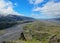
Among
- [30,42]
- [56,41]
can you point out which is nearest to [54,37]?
[56,41]

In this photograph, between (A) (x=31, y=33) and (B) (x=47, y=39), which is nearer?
(B) (x=47, y=39)

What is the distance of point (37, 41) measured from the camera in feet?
90.3

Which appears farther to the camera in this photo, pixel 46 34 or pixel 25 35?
pixel 25 35

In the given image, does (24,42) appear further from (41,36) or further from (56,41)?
(56,41)

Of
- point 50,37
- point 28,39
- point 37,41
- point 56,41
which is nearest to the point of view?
point 56,41

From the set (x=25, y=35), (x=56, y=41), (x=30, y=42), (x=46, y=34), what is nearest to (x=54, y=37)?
(x=56, y=41)

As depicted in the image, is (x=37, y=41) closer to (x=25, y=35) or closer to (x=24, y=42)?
(x=24, y=42)

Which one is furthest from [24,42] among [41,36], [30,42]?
[41,36]

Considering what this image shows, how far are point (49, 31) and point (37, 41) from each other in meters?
2.91

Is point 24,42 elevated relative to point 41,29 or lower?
lower

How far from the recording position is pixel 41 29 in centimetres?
3016

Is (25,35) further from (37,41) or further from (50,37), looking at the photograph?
(50,37)

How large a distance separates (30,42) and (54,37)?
4958 millimetres

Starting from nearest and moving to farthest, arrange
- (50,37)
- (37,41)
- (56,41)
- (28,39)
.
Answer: (56,41) → (50,37) → (37,41) → (28,39)
